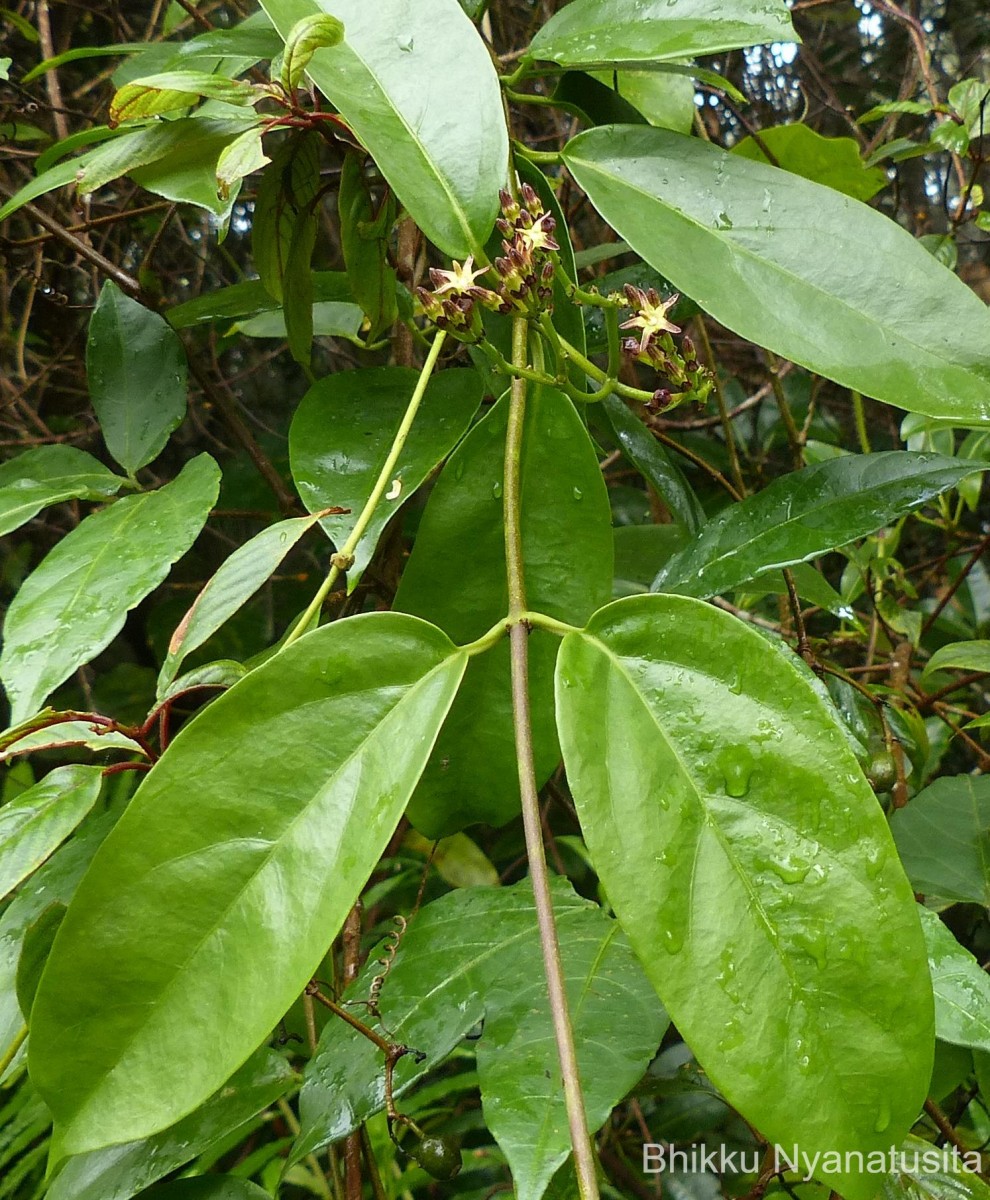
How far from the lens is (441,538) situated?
54 cm

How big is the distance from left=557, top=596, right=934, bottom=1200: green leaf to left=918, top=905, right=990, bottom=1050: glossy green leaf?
0.13 meters

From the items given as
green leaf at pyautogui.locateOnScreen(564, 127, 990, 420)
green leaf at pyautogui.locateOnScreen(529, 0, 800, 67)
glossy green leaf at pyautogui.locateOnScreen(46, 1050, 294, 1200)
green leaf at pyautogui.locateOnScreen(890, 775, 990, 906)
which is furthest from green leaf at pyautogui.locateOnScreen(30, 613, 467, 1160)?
green leaf at pyautogui.locateOnScreen(890, 775, 990, 906)

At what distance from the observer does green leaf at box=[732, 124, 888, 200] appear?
28.1 inches

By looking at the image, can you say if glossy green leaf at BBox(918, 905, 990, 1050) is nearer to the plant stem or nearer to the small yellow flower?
the plant stem

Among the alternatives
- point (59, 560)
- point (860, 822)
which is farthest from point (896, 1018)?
point (59, 560)

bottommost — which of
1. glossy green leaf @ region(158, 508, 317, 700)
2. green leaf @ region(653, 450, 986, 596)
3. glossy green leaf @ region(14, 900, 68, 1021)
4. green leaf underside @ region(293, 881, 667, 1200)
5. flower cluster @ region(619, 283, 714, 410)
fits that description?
green leaf underside @ region(293, 881, 667, 1200)

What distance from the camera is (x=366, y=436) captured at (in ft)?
1.85

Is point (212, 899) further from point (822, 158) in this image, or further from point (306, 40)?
point (822, 158)

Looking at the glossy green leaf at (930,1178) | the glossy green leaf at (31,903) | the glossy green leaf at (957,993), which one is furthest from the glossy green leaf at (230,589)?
the glossy green leaf at (930,1178)

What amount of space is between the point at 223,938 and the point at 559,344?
31 cm

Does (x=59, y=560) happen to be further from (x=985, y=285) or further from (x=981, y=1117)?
(x=985, y=285)

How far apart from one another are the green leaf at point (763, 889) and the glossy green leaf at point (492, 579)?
13cm

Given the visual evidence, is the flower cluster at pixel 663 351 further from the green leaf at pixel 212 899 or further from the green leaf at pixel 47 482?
the green leaf at pixel 47 482

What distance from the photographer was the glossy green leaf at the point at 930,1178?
21.1 inches
